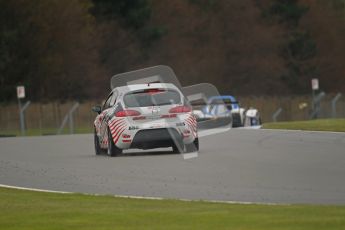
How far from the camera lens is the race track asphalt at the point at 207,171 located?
14953mm

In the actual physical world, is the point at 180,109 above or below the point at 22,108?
above

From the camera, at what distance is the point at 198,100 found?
47.0m

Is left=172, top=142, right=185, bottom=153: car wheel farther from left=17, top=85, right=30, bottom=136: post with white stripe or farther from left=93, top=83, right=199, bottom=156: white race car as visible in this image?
left=17, top=85, right=30, bottom=136: post with white stripe

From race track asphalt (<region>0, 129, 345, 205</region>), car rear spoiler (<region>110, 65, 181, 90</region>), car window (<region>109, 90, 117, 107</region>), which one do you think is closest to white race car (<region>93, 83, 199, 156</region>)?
car window (<region>109, 90, 117, 107</region>)

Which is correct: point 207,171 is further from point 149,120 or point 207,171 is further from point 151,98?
point 151,98

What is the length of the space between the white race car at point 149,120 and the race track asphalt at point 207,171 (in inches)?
13.2

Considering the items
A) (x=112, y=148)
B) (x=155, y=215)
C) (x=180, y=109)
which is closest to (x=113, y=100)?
(x=112, y=148)

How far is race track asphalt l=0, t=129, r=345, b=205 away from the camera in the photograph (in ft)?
49.1

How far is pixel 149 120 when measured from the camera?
23.4 metres

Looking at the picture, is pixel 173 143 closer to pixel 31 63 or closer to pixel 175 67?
pixel 31 63

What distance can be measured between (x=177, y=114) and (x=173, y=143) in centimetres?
60

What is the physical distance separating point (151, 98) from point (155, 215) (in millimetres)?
11841

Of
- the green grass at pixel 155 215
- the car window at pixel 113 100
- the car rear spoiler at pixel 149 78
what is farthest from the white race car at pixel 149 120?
the car rear spoiler at pixel 149 78

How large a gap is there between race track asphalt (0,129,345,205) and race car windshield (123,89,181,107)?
107cm
